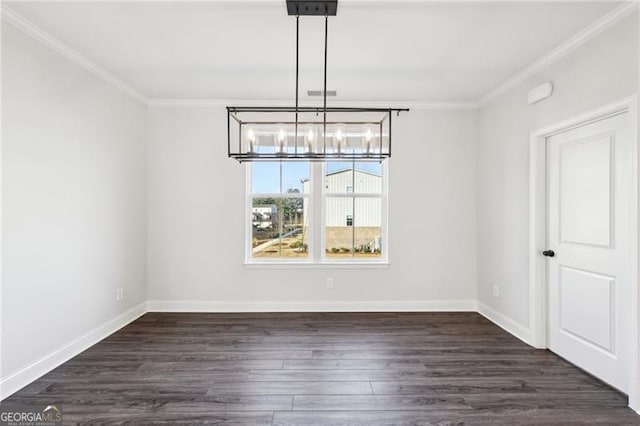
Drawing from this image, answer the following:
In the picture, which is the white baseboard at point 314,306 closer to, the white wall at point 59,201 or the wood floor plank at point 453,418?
the white wall at point 59,201

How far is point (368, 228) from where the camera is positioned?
4.42 m

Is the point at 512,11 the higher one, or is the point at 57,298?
the point at 512,11

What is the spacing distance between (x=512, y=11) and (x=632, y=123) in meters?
1.12

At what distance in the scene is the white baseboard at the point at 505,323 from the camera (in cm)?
333

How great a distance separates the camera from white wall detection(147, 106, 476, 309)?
4195mm

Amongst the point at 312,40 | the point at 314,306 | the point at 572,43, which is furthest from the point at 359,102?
the point at 314,306

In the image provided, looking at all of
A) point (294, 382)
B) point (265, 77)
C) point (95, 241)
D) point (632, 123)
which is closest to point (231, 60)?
point (265, 77)

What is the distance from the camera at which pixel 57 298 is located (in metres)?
2.77

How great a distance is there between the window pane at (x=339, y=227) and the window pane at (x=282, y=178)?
495 millimetres

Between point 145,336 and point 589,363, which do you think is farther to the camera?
point 145,336

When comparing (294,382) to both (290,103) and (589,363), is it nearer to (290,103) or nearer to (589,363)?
(589,363)

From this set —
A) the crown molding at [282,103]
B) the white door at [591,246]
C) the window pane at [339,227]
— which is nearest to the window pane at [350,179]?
the window pane at [339,227]

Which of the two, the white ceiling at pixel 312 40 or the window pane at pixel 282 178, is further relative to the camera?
the window pane at pixel 282 178

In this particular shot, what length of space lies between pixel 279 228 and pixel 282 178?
2.21 ft
